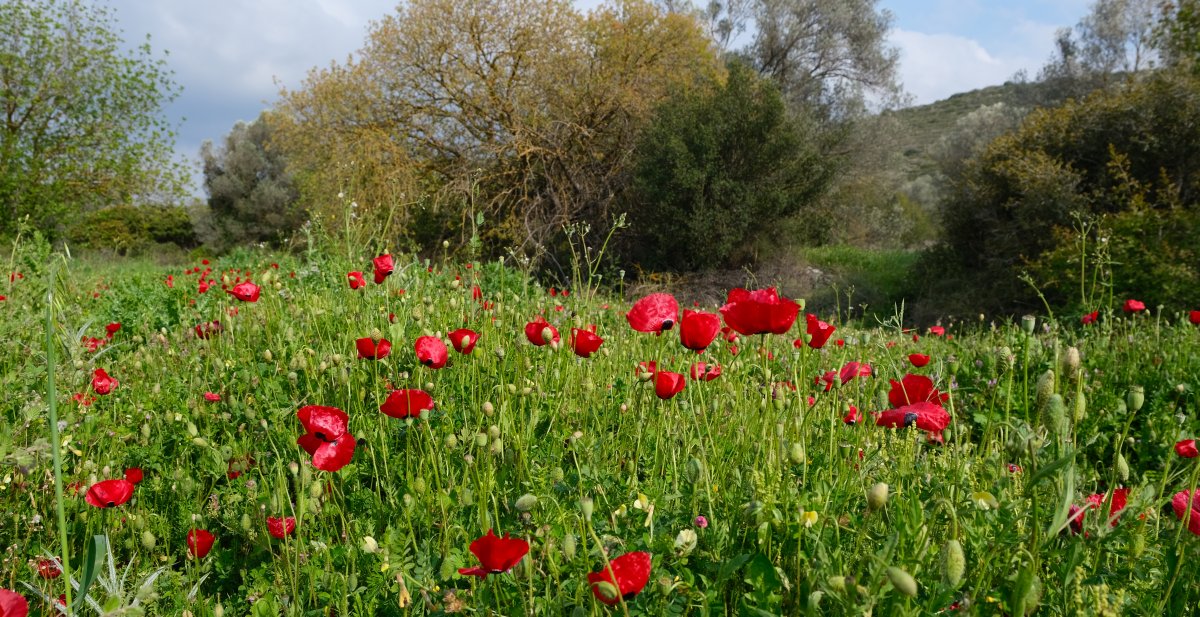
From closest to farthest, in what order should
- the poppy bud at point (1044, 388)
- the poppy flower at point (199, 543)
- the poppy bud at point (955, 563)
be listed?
the poppy bud at point (955, 563)
the poppy bud at point (1044, 388)
the poppy flower at point (199, 543)

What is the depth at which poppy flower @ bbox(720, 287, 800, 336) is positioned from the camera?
1405mm

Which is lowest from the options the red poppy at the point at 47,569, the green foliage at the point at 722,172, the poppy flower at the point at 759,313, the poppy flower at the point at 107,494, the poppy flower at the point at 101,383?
the red poppy at the point at 47,569

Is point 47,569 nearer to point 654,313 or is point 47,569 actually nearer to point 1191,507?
point 654,313

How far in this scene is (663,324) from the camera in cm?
173

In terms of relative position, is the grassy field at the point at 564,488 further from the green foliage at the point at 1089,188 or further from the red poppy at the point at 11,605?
the green foliage at the point at 1089,188

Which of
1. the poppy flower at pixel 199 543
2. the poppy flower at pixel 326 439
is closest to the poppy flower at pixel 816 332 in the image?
the poppy flower at pixel 326 439

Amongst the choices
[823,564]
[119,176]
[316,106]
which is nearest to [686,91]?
[316,106]

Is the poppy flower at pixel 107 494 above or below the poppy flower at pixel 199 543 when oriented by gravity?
above

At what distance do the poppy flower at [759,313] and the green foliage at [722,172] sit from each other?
35.1ft

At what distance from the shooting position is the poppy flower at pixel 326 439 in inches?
52.8

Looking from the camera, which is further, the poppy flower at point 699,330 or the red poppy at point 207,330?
the red poppy at point 207,330

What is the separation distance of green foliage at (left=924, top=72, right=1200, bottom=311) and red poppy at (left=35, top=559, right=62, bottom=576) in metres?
9.28

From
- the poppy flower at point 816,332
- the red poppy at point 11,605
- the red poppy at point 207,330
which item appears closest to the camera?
the red poppy at point 11,605

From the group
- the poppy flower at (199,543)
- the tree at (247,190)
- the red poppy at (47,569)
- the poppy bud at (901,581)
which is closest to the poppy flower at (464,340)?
the poppy flower at (199,543)
